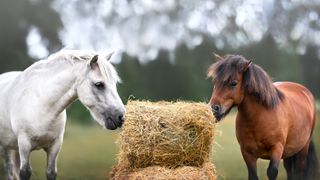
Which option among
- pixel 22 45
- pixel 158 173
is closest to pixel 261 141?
pixel 158 173

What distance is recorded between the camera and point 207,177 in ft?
13.7

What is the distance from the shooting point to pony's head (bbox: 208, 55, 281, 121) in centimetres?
439

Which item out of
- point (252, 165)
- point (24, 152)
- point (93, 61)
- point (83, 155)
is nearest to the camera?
point (93, 61)

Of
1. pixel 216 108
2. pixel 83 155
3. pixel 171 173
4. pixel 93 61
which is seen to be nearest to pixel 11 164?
pixel 83 155

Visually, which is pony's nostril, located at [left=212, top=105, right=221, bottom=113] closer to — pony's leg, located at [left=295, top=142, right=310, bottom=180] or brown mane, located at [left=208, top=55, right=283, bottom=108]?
brown mane, located at [left=208, top=55, right=283, bottom=108]

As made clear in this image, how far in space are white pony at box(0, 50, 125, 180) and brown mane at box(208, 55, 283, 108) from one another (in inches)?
33.1

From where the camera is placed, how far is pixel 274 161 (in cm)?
454

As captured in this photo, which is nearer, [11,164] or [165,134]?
[165,134]

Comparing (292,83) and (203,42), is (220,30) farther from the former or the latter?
(292,83)

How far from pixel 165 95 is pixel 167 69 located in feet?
0.81

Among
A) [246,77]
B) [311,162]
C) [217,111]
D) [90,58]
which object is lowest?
[311,162]

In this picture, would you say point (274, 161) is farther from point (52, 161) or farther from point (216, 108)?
point (52, 161)

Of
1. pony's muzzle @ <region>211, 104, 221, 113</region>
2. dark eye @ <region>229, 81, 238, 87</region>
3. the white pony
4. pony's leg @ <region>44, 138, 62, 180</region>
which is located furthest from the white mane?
dark eye @ <region>229, 81, 238, 87</region>

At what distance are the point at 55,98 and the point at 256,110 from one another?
5.22 feet
